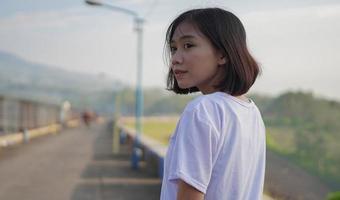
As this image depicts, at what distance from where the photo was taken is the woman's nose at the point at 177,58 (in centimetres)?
178

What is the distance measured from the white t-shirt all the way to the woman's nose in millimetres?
169

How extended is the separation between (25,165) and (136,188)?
5.40 m

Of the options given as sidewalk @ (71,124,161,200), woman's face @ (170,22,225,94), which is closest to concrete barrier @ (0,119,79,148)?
sidewalk @ (71,124,161,200)

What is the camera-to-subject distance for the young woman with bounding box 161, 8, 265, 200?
157 cm

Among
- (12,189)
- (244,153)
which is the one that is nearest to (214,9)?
(244,153)

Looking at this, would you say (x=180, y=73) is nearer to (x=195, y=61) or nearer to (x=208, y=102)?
(x=195, y=61)

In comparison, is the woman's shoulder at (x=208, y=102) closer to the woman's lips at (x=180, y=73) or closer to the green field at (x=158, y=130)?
the woman's lips at (x=180, y=73)

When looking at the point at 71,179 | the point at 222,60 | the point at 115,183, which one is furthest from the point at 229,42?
the point at 71,179

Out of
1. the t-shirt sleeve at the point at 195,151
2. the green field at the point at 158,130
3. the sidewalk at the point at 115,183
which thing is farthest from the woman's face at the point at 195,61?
the green field at the point at 158,130

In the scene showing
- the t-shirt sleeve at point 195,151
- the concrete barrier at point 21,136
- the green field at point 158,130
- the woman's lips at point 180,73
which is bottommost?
the green field at point 158,130

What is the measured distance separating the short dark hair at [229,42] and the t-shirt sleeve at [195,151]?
0.74ft

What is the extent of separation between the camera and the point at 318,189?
25672 millimetres

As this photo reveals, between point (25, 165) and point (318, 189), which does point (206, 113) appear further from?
point (318, 189)

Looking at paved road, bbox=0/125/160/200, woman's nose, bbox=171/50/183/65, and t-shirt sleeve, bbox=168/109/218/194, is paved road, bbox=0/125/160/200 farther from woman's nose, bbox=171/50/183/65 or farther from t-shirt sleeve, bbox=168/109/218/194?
t-shirt sleeve, bbox=168/109/218/194
